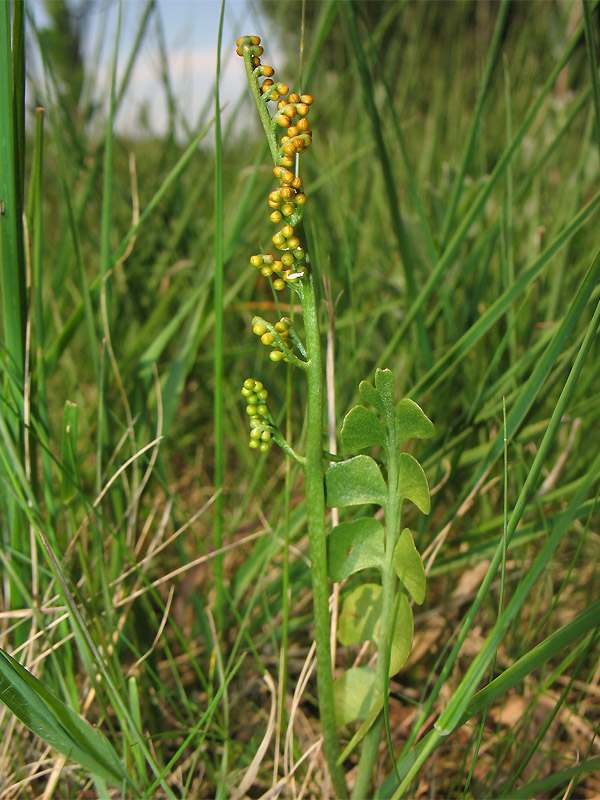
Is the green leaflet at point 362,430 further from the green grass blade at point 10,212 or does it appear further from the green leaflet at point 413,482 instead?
the green grass blade at point 10,212

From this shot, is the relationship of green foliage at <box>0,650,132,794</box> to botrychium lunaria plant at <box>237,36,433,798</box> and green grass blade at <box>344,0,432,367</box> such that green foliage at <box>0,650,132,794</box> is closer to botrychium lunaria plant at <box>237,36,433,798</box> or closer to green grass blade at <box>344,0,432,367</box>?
botrychium lunaria plant at <box>237,36,433,798</box>

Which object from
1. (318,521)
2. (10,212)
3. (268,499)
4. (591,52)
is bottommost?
(268,499)

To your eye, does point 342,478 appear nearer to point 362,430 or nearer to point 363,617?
point 362,430

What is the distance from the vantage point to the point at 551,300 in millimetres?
1119

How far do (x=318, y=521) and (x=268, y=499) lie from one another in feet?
2.00

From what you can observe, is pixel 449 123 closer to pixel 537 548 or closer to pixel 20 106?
pixel 537 548

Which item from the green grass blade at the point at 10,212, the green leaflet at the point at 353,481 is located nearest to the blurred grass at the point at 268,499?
the green grass blade at the point at 10,212

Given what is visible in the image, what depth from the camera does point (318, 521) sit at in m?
0.58

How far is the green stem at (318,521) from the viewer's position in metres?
0.52

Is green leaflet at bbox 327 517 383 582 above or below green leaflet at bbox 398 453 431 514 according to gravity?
below

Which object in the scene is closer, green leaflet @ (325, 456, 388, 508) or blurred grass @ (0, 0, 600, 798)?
green leaflet @ (325, 456, 388, 508)

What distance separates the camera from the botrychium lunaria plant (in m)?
0.51

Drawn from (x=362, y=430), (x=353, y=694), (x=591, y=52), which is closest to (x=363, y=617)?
(x=353, y=694)

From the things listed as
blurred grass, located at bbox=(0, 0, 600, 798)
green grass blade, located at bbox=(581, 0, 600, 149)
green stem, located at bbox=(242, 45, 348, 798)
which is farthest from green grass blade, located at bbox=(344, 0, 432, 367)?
green stem, located at bbox=(242, 45, 348, 798)
